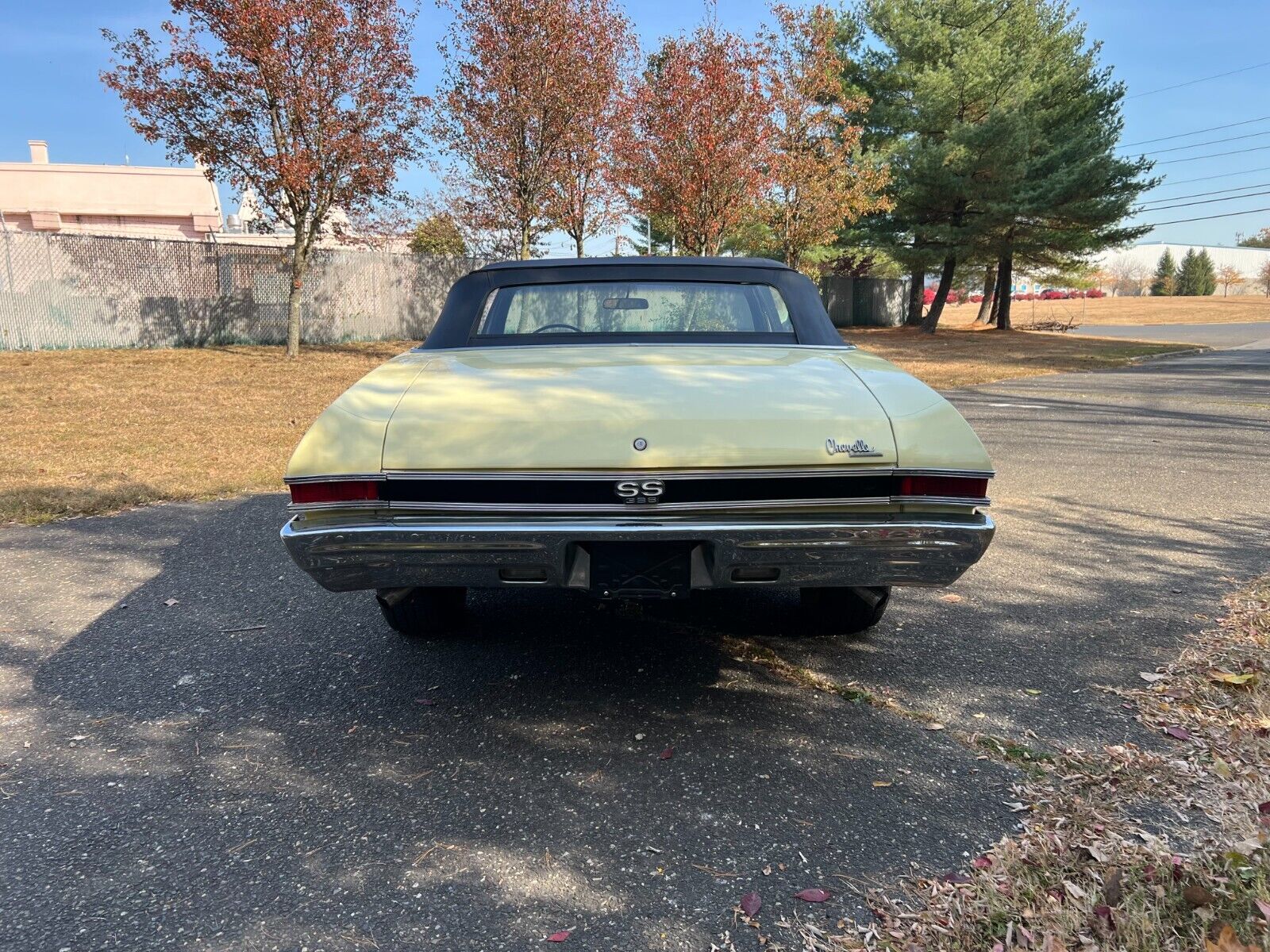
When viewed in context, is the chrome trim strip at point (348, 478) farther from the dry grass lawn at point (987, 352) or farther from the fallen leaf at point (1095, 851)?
the dry grass lawn at point (987, 352)

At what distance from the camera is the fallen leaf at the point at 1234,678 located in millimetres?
2908

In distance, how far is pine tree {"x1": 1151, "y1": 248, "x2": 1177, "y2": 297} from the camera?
3086 inches

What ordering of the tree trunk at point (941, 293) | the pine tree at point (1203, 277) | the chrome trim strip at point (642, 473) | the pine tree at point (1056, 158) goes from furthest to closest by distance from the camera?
the pine tree at point (1203, 277)
the tree trunk at point (941, 293)
the pine tree at point (1056, 158)
the chrome trim strip at point (642, 473)

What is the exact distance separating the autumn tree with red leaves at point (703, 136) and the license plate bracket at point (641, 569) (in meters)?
15.9

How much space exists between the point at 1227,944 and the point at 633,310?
274 centimetres

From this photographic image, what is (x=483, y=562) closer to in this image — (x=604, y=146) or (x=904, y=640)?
(x=904, y=640)

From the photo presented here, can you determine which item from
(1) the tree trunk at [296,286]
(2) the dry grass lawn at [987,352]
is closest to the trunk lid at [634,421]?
(2) the dry grass lawn at [987,352]

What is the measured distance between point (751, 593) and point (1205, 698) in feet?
5.88

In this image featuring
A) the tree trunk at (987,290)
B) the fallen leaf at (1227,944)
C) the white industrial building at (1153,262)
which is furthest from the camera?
the white industrial building at (1153,262)

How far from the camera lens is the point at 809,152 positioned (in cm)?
1911

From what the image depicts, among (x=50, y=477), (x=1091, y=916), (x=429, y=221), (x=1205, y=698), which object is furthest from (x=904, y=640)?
(x=429, y=221)

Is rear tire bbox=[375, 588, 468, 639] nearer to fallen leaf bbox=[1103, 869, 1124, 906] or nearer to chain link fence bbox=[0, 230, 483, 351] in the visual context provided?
fallen leaf bbox=[1103, 869, 1124, 906]

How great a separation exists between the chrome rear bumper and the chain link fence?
1299 centimetres

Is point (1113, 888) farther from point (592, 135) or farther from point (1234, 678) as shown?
point (592, 135)
